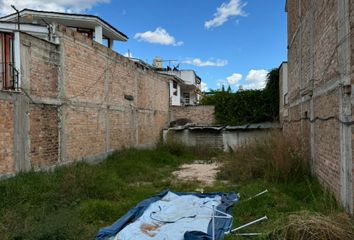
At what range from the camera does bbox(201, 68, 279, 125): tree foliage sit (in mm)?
18906

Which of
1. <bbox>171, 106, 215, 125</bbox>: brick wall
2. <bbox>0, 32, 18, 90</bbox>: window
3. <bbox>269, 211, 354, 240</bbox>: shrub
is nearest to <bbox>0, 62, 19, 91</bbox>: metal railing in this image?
<bbox>0, 32, 18, 90</bbox>: window

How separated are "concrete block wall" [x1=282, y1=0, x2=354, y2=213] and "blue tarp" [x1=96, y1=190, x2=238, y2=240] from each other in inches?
77.9

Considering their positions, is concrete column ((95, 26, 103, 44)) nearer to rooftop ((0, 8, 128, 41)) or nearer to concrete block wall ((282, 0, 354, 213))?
rooftop ((0, 8, 128, 41))

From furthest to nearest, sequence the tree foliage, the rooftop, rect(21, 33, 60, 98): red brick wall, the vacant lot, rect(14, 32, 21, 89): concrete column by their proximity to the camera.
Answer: the tree foliage, the rooftop, rect(21, 33, 60, 98): red brick wall, rect(14, 32, 21, 89): concrete column, the vacant lot

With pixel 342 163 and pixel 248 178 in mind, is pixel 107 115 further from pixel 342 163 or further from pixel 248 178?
pixel 342 163

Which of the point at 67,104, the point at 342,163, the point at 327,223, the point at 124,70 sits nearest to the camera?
the point at 327,223

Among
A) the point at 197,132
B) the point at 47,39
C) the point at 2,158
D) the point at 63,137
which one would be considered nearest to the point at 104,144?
the point at 63,137

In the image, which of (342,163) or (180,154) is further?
(180,154)

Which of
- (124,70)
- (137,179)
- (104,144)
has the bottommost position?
(137,179)

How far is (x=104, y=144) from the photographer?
12.7 meters

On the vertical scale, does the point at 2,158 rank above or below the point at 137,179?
above

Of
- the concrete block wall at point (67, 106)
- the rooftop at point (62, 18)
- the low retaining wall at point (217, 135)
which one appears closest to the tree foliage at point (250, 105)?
the low retaining wall at point (217, 135)

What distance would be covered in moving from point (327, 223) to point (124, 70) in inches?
469

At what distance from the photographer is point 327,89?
643 centimetres
